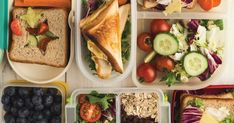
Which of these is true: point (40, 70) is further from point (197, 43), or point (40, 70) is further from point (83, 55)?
point (197, 43)

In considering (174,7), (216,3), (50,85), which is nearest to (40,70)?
(50,85)

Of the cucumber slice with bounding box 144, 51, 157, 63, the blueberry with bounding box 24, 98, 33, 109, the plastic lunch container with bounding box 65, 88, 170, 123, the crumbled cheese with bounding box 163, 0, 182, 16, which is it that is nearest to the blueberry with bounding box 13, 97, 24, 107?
the blueberry with bounding box 24, 98, 33, 109

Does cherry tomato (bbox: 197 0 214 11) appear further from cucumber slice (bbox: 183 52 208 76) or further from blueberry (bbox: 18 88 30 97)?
blueberry (bbox: 18 88 30 97)

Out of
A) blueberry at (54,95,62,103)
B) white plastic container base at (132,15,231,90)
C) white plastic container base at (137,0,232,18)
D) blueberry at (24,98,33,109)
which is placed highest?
white plastic container base at (137,0,232,18)

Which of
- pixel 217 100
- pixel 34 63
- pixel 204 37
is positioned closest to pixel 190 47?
pixel 204 37

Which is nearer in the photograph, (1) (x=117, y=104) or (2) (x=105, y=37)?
(2) (x=105, y=37)

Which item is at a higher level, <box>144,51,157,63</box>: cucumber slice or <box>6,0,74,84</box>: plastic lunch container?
<box>144,51,157,63</box>: cucumber slice
